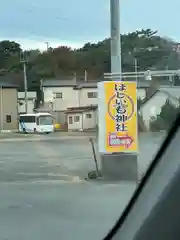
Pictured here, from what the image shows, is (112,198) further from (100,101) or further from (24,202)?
(100,101)

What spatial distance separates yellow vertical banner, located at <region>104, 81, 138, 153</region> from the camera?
541 inches

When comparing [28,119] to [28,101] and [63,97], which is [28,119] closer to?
[63,97]

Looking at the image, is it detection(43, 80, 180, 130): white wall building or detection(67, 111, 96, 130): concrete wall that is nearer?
detection(67, 111, 96, 130): concrete wall

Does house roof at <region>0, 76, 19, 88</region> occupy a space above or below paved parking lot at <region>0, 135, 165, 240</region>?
above

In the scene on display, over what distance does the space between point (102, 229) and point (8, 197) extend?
3.98m

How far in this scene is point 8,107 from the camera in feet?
224

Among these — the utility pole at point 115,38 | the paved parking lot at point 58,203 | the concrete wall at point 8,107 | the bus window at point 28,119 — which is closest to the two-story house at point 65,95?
the concrete wall at point 8,107

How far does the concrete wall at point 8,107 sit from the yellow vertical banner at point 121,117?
2164 inches

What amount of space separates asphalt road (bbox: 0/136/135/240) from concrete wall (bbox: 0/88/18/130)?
5189 cm

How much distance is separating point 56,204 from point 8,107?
195ft

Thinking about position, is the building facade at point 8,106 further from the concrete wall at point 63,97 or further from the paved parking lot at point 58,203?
the paved parking lot at point 58,203

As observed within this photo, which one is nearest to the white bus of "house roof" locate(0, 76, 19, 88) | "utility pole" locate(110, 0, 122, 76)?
"house roof" locate(0, 76, 19, 88)

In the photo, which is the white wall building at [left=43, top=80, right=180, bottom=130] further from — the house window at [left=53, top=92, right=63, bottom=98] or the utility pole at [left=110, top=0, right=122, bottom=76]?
the utility pole at [left=110, top=0, right=122, bottom=76]

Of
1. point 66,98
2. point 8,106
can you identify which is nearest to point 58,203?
point 8,106
